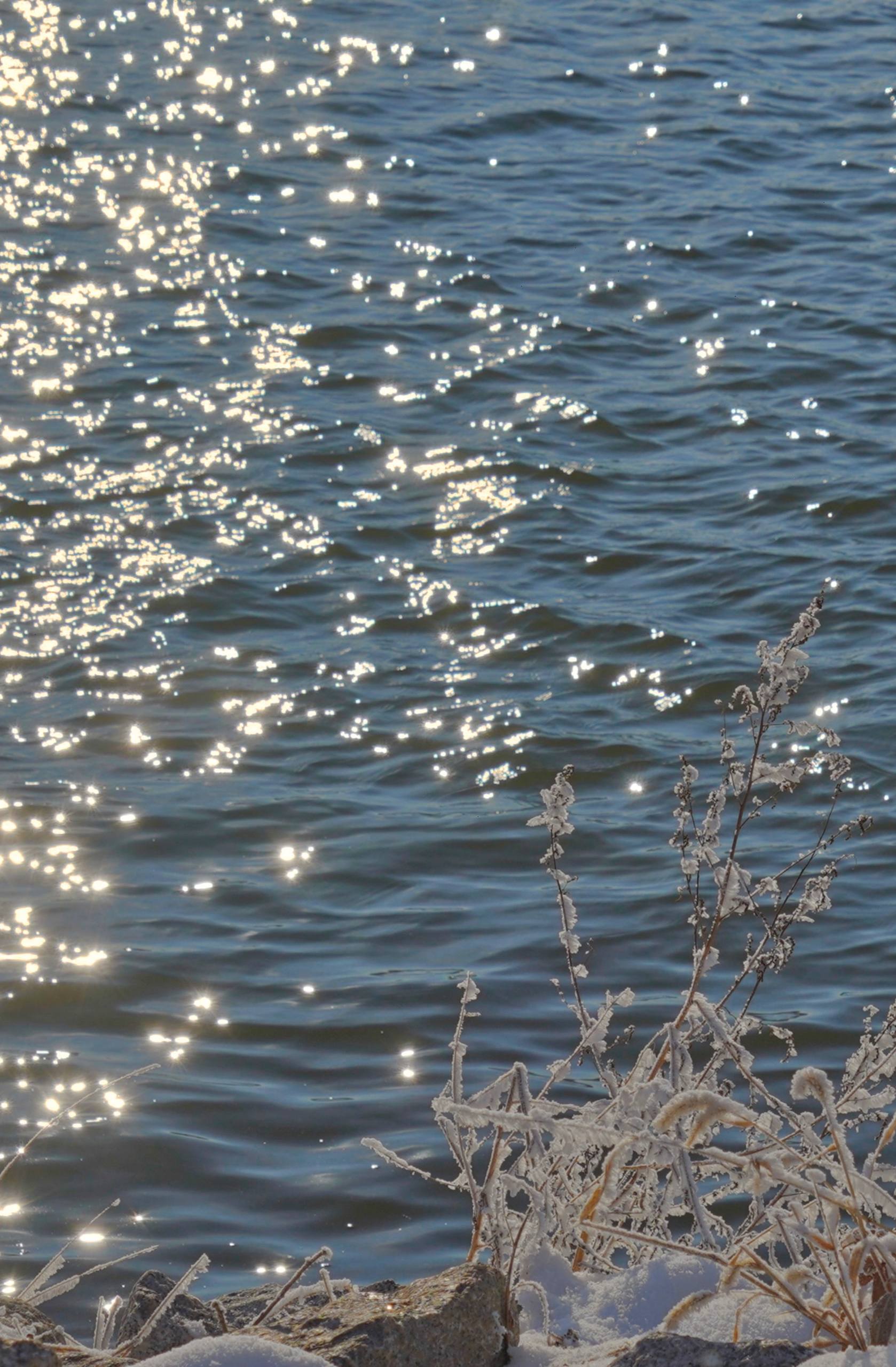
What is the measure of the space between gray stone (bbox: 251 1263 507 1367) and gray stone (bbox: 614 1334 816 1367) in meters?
0.31

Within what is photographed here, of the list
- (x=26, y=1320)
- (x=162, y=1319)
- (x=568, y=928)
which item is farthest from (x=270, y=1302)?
(x=568, y=928)

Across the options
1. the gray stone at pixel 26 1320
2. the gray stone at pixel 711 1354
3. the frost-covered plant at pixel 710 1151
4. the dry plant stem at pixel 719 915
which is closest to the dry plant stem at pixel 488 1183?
the frost-covered plant at pixel 710 1151

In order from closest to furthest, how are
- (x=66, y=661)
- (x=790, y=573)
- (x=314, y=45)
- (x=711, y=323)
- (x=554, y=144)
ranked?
(x=66, y=661), (x=790, y=573), (x=711, y=323), (x=554, y=144), (x=314, y=45)

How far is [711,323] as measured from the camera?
11656 mm

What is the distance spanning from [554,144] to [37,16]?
4.94 meters

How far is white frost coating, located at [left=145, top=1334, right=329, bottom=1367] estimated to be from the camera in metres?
2.35

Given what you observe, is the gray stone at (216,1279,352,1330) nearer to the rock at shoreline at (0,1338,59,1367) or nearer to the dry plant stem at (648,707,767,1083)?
the rock at shoreline at (0,1338,59,1367)

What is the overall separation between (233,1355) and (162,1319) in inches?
23.5

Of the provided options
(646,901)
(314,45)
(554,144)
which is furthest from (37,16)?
(646,901)

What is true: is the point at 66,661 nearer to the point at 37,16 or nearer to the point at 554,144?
the point at 554,144

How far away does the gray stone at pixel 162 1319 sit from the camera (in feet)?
9.38

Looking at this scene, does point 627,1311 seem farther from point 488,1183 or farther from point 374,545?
point 374,545

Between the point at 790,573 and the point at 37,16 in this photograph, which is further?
the point at 37,16

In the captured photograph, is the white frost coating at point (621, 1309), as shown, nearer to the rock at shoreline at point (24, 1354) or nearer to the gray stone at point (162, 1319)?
the gray stone at point (162, 1319)
